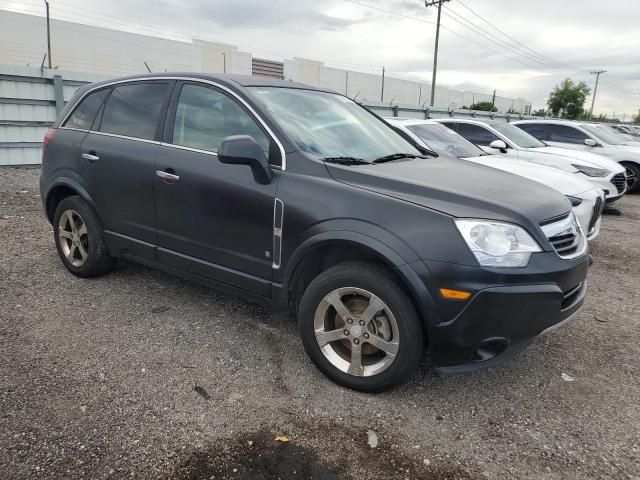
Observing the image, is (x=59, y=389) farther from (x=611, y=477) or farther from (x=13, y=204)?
(x=13, y=204)

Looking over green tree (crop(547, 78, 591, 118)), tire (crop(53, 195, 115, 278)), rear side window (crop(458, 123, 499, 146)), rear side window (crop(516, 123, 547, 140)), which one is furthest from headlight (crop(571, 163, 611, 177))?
green tree (crop(547, 78, 591, 118))

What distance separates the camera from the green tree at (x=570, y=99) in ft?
205

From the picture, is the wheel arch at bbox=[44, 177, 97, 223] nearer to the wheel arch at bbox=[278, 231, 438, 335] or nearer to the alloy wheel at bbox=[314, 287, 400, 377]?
the wheel arch at bbox=[278, 231, 438, 335]

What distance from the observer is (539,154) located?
26.0 feet

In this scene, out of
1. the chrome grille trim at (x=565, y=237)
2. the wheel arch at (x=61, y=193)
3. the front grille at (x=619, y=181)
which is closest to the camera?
the chrome grille trim at (x=565, y=237)

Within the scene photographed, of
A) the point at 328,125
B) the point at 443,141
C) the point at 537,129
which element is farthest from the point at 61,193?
the point at 537,129

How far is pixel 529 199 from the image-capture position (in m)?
2.81

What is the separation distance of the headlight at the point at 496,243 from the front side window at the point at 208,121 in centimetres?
139

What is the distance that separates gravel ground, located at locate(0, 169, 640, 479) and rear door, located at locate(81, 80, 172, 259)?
2.03ft

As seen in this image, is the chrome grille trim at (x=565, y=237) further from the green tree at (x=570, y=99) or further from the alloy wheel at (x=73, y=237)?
the green tree at (x=570, y=99)

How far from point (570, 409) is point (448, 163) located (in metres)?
1.79

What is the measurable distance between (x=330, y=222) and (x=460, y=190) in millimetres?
747

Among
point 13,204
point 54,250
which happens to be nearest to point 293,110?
point 54,250

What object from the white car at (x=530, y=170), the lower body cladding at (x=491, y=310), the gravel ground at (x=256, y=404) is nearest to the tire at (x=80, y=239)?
Result: the gravel ground at (x=256, y=404)
